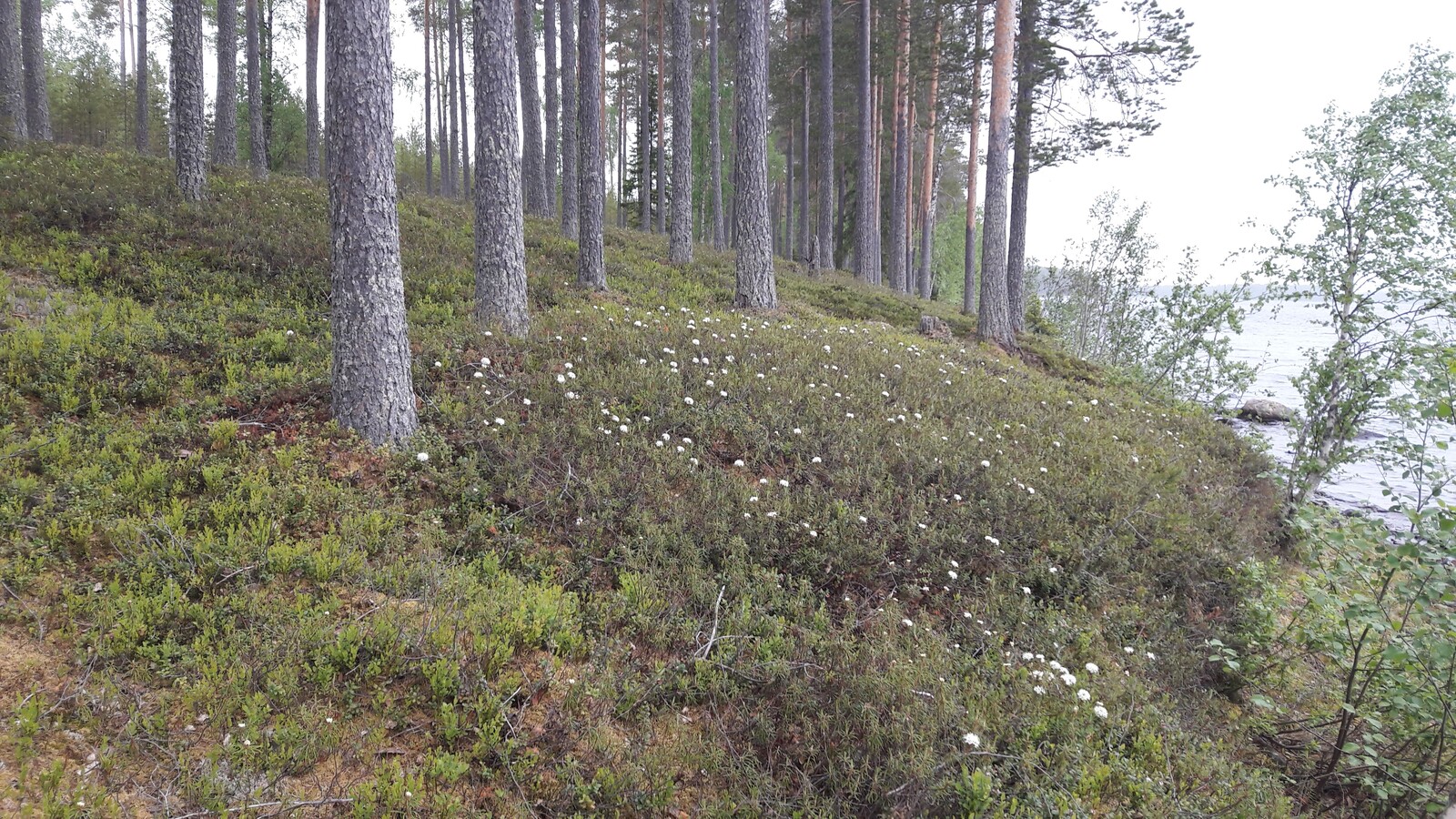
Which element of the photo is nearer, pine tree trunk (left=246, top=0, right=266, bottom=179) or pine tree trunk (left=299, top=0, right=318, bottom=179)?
pine tree trunk (left=246, top=0, right=266, bottom=179)

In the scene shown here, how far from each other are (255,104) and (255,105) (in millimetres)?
38

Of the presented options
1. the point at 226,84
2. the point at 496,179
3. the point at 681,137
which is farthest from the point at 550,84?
the point at 496,179

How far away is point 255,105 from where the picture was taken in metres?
17.8

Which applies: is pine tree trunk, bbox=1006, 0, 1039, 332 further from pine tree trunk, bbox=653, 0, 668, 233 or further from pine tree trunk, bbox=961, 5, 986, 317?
pine tree trunk, bbox=653, 0, 668, 233

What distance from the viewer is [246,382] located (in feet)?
21.0

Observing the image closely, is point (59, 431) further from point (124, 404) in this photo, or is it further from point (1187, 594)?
point (1187, 594)

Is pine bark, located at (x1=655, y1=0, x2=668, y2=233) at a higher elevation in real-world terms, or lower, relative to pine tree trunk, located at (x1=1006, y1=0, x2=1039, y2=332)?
higher

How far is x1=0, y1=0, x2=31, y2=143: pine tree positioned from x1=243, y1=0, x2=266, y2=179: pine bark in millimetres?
4256

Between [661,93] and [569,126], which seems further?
[661,93]

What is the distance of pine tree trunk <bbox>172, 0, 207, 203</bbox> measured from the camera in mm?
10594

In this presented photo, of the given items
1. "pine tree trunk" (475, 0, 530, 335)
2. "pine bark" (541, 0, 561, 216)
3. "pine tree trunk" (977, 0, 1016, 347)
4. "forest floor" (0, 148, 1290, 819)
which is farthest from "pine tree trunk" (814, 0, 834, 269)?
"forest floor" (0, 148, 1290, 819)

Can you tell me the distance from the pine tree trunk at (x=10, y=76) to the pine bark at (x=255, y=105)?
4.26 metres

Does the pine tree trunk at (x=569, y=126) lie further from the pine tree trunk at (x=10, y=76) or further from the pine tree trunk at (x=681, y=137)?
the pine tree trunk at (x=10, y=76)

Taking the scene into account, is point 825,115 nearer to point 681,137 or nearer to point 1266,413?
point 681,137
